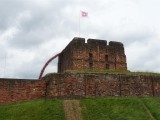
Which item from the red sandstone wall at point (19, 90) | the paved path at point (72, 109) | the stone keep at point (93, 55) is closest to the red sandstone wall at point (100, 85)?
the red sandstone wall at point (19, 90)

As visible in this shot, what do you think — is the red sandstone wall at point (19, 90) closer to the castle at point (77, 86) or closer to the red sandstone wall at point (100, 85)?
the castle at point (77, 86)

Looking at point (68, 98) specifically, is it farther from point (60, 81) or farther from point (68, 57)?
point (68, 57)

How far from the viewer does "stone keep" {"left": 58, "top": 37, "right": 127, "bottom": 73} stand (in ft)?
98.3

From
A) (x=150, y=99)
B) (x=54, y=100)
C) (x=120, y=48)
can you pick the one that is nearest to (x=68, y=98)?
(x=54, y=100)

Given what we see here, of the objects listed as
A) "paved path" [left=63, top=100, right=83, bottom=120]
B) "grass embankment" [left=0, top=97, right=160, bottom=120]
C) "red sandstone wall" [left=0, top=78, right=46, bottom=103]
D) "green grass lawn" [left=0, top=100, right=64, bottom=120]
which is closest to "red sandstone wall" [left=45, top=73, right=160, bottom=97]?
"red sandstone wall" [left=0, top=78, right=46, bottom=103]

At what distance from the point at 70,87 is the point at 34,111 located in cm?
378

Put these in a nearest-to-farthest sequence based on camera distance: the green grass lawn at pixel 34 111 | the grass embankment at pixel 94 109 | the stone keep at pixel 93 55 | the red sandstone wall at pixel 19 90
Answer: the green grass lawn at pixel 34 111 → the grass embankment at pixel 94 109 → the red sandstone wall at pixel 19 90 → the stone keep at pixel 93 55

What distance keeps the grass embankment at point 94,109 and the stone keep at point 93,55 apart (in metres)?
7.16

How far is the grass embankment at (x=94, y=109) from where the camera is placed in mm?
20375

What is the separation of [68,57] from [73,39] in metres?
1.79

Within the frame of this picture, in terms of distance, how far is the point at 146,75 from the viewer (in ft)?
84.8

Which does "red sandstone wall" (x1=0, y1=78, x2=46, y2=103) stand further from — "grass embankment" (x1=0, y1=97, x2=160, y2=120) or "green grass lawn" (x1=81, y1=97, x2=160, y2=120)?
"green grass lawn" (x1=81, y1=97, x2=160, y2=120)

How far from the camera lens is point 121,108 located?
21750 mm

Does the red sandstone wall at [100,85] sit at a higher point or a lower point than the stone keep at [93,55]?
lower
